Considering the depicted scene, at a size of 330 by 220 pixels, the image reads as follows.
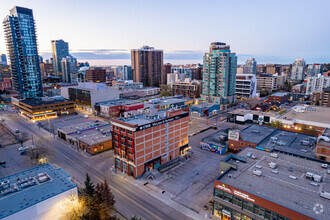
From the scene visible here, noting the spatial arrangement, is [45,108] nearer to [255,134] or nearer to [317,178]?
[255,134]

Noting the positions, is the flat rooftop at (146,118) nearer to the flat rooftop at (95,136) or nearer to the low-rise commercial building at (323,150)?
the flat rooftop at (95,136)

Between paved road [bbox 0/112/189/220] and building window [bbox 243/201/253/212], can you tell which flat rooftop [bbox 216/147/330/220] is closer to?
building window [bbox 243/201/253/212]

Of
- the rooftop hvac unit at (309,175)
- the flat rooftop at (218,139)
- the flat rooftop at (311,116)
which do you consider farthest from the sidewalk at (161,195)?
the flat rooftop at (311,116)

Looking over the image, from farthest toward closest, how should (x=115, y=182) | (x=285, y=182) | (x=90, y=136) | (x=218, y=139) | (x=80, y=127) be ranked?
(x=80, y=127)
(x=90, y=136)
(x=218, y=139)
(x=115, y=182)
(x=285, y=182)

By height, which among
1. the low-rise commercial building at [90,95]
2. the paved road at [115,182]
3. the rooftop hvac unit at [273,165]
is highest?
the low-rise commercial building at [90,95]

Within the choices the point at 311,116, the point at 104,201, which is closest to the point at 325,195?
the point at 104,201
